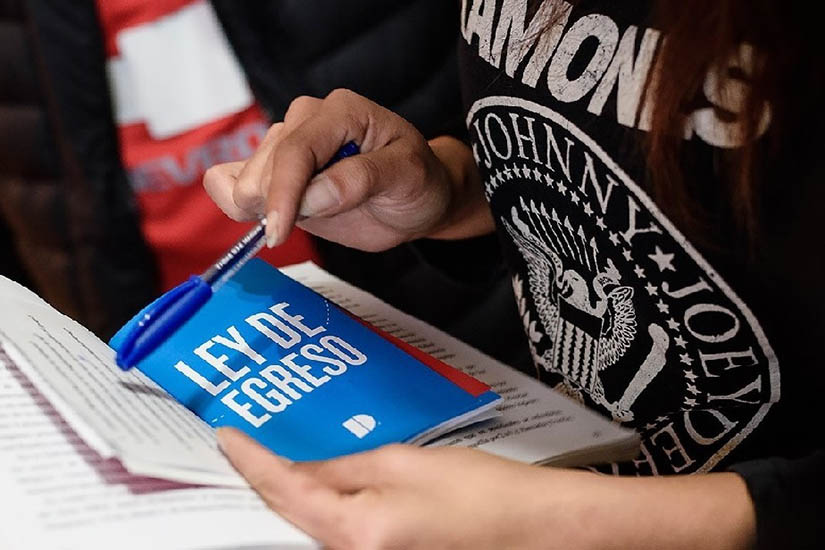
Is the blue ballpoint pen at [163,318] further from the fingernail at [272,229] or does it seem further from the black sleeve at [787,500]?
the black sleeve at [787,500]

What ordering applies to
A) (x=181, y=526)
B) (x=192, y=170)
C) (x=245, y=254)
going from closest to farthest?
(x=181, y=526), (x=245, y=254), (x=192, y=170)

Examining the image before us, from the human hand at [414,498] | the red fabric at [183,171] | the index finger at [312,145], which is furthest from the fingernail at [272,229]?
the red fabric at [183,171]

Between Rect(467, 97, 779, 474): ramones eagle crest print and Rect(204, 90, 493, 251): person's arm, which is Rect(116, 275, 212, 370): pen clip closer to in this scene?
Rect(204, 90, 493, 251): person's arm

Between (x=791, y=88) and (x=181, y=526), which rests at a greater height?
(x=791, y=88)

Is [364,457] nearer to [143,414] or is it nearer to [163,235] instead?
[143,414]

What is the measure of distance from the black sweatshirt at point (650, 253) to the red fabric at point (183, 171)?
0.44 meters

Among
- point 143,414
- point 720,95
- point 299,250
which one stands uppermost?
point 720,95

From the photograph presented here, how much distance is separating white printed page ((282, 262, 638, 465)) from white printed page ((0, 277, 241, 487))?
0.12 m

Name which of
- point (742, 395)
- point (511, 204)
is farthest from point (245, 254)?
point (742, 395)

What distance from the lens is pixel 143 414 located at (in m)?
0.42

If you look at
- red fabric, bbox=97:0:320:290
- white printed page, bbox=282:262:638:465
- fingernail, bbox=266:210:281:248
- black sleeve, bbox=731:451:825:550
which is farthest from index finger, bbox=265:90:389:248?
red fabric, bbox=97:0:320:290

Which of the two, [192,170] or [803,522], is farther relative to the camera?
[192,170]

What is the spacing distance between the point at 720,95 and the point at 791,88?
0.03 metres

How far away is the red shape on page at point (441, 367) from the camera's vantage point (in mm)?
471
